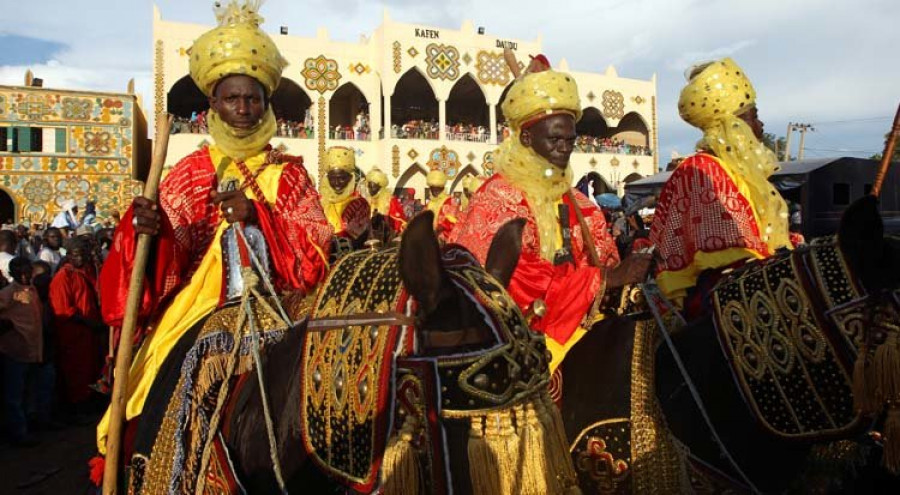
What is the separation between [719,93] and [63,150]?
1167 inches

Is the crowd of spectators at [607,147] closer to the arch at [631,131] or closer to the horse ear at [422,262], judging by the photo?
the arch at [631,131]

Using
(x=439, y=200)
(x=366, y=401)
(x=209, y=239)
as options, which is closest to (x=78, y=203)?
(x=439, y=200)

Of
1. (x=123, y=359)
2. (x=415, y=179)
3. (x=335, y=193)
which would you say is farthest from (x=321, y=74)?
(x=123, y=359)

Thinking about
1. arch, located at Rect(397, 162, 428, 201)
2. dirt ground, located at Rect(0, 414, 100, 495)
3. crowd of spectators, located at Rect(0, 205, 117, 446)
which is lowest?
dirt ground, located at Rect(0, 414, 100, 495)

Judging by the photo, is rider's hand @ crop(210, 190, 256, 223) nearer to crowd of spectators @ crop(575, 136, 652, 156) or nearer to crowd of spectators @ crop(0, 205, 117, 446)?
crowd of spectators @ crop(0, 205, 117, 446)

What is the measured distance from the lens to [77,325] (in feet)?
27.9

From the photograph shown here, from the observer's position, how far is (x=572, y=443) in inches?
126

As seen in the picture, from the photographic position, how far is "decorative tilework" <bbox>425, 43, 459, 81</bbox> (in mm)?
30250

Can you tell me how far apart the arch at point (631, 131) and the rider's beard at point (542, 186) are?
1467 inches

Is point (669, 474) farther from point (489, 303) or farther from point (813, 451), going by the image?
point (489, 303)

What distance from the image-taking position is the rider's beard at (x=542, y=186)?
12.9ft

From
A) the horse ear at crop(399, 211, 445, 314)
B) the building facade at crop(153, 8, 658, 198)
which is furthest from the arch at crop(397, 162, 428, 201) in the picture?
the horse ear at crop(399, 211, 445, 314)

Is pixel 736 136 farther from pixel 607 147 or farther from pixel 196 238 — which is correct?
pixel 607 147

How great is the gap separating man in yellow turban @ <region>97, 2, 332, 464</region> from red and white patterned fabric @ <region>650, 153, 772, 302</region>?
1.96 m
